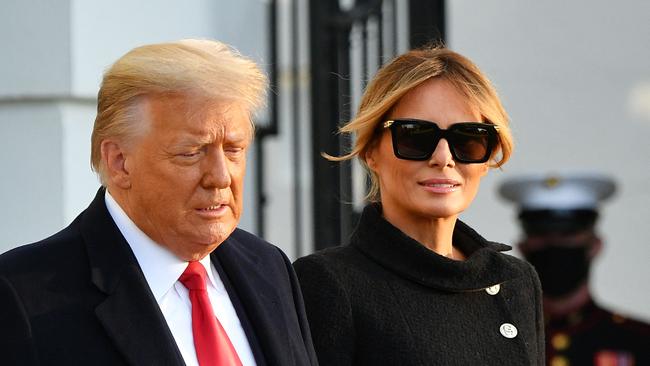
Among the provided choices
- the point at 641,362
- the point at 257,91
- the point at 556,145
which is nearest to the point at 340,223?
the point at 556,145

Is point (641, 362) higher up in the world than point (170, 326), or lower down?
lower down

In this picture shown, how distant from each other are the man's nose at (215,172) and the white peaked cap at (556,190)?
2.74 metres

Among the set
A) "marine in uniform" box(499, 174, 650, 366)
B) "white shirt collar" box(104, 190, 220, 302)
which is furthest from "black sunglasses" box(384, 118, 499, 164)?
"marine in uniform" box(499, 174, 650, 366)

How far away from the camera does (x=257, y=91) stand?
2.04m

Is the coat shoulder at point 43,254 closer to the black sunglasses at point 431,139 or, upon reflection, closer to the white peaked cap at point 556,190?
the black sunglasses at point 431,139

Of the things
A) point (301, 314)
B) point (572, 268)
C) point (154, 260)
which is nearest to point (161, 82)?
point (154, 260)

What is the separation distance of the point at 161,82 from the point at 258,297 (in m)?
0.40

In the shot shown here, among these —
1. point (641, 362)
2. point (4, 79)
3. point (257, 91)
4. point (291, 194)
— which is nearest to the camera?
point (257, 91)

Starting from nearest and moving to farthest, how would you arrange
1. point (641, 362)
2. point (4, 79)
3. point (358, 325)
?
1. point (358, 325)
2. point (4, 79)
3. point (641, 362)

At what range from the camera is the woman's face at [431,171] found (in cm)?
239

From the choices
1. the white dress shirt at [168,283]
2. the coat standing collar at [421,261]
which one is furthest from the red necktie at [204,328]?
the coat standing collar at [421,261]

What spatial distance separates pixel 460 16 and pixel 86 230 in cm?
278

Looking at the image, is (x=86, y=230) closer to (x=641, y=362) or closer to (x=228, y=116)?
(x=228, y=116)

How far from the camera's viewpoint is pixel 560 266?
459cm
